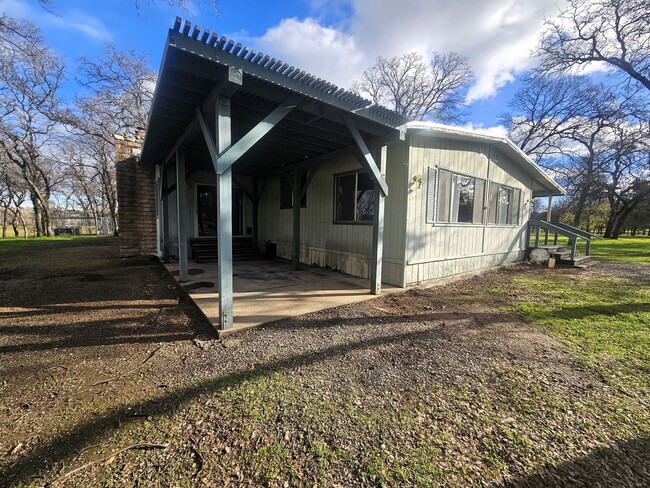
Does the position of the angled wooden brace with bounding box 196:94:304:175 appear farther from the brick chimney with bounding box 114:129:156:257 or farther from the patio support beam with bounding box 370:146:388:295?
the brick chimney with bounding box 114:129:156:257

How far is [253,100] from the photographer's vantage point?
3.95 m

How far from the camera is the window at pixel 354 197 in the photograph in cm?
620

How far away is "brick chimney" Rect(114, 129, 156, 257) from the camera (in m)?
8.49

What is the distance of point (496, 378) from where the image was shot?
8.11ft

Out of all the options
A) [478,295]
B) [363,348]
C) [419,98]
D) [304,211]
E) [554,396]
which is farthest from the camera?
[419,98]

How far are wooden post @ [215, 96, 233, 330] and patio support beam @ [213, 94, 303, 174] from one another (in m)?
0.07

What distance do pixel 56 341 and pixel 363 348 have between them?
11.0ft

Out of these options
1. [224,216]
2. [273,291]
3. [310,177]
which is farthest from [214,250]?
[224,216]

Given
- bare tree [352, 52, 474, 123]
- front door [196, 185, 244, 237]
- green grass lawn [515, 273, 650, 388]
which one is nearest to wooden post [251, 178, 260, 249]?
front door [196, 185, 244, 237]

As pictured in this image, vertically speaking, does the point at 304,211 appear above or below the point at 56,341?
above

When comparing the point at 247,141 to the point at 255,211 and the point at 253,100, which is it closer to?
the point at 253,100

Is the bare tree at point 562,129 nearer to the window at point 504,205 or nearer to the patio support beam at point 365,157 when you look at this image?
the window at point 504,205

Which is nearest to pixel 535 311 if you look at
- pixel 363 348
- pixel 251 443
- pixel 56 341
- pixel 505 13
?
pixel 363 348

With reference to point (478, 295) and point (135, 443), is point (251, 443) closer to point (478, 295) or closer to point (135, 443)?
point (135, 443)
